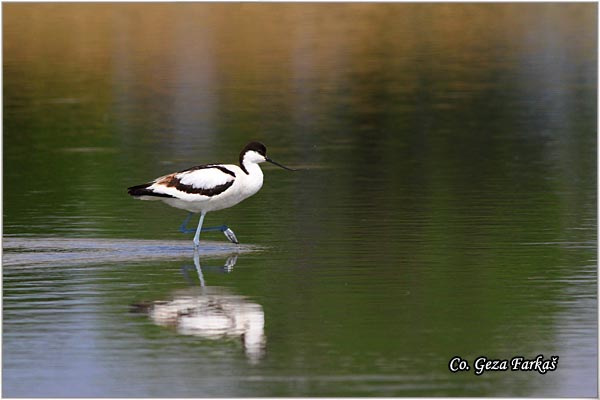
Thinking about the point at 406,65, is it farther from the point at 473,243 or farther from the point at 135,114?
the point at 473,243

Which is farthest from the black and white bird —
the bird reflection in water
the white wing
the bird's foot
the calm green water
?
the bird reflection in water

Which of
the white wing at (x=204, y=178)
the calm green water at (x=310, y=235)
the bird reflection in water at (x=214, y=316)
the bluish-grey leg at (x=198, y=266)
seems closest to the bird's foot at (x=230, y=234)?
the calm green water at (x=310, y=235)

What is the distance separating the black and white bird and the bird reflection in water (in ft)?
8.16

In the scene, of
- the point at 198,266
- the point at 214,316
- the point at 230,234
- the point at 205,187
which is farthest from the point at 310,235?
the point at 214,316

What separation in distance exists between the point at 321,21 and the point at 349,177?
104 feet

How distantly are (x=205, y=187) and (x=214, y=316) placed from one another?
3.78 metres

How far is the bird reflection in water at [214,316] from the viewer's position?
1109cm

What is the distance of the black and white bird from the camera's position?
50.4 feet

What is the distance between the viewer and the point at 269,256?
1443cm

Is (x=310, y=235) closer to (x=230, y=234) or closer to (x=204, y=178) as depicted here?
(x=230, y=234)

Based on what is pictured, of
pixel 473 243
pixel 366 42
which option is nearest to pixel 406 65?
pixel 366 42

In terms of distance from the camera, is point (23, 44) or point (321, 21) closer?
point (23, 44)

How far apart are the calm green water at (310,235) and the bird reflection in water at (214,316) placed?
0.03m

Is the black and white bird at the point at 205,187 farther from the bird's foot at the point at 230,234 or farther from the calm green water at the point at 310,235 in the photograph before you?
the calm green water at the point at 310,235
